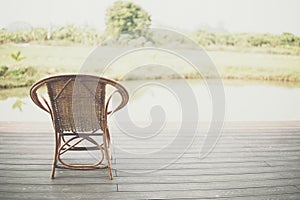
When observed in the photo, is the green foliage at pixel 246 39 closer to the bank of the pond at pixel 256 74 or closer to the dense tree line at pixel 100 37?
the dense tree line at pixel 100 37

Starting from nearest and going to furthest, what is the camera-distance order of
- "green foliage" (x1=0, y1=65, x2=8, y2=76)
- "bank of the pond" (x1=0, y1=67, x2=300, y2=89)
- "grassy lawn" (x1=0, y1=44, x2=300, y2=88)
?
"green foliage" (x1=0, y1=65, x2=8, y2=76), "grassy lawn" (x1=0, y1=44, x2=300, y2=88), "bank of the pond" (x1=0, y1=67, x2=300, y2=89)

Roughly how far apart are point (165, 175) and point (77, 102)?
0.77 metres

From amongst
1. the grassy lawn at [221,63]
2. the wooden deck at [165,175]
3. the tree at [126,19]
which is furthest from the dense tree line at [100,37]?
the wooden deck at [165,175]

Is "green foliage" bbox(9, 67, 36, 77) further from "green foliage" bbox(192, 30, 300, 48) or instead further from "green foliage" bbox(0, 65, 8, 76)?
"green foliage" bbox(192, 30, 300, 48)

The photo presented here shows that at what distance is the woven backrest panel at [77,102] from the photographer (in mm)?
1783

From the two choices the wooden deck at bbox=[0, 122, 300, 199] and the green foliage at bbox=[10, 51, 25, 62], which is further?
the green foliage at bbox=[10, 51, 25, 62]

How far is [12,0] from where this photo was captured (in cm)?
512

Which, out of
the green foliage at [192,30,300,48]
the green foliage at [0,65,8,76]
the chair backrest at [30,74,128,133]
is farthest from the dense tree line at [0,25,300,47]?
the chair backrest at [30,74,128,133]

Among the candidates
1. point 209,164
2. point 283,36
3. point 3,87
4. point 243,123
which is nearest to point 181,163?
point 209,164

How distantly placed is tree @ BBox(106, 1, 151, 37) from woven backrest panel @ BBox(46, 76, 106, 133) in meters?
3.97

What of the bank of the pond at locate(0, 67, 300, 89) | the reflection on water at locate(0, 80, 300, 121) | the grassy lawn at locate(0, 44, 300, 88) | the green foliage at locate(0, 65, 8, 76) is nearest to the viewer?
the reflection on water at locate(0, 80, 300, 121)

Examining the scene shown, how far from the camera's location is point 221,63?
6316mm

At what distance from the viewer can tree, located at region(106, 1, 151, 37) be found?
5.51 meters

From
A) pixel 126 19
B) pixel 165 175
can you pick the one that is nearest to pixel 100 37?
pixel 126 19
